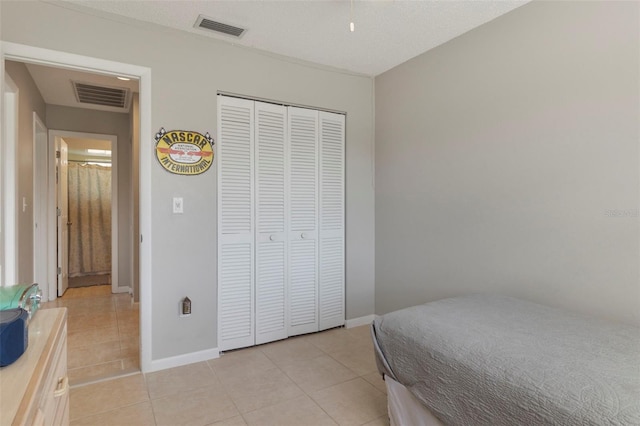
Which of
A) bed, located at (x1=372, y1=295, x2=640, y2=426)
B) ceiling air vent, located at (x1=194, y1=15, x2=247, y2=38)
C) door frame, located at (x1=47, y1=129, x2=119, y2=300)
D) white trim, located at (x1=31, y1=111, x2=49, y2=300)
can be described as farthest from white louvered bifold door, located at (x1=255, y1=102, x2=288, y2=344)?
white trim, located at (x1=31, y1=111, x2=49, y2=300)

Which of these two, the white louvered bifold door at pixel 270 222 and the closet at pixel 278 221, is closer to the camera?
the closet at pixel 278 221

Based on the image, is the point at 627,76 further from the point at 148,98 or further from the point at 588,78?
the point at 148,98

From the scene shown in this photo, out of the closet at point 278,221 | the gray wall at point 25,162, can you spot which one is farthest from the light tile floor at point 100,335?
A: the closet at point 278,221

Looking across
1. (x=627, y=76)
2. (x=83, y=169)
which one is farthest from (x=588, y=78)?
(x=83, y=169)

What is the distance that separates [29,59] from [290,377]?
263 cm

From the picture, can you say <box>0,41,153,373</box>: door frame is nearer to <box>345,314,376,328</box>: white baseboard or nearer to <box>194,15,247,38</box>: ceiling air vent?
<box>194,15,247,38</box>: ceiling air vent

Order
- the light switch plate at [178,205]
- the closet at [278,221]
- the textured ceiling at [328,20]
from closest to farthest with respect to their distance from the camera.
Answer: the textured ceiling at [328,20] < the light switch plate at [178,205] < the closet at [278,221]

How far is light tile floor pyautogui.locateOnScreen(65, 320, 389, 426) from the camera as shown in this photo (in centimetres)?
198

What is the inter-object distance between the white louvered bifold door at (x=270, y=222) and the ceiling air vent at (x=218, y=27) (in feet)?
1.80

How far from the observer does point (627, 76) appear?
1.82 meters

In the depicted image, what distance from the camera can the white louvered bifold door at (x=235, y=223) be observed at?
279 cm

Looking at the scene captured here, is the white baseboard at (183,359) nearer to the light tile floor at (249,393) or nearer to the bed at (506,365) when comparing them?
the light tile floor at (249,393)

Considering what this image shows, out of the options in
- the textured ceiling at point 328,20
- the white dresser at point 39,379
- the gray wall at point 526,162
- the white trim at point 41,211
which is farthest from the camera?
the white trim at point 41,211

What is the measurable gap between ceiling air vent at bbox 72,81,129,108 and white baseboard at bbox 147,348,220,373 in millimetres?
2808
